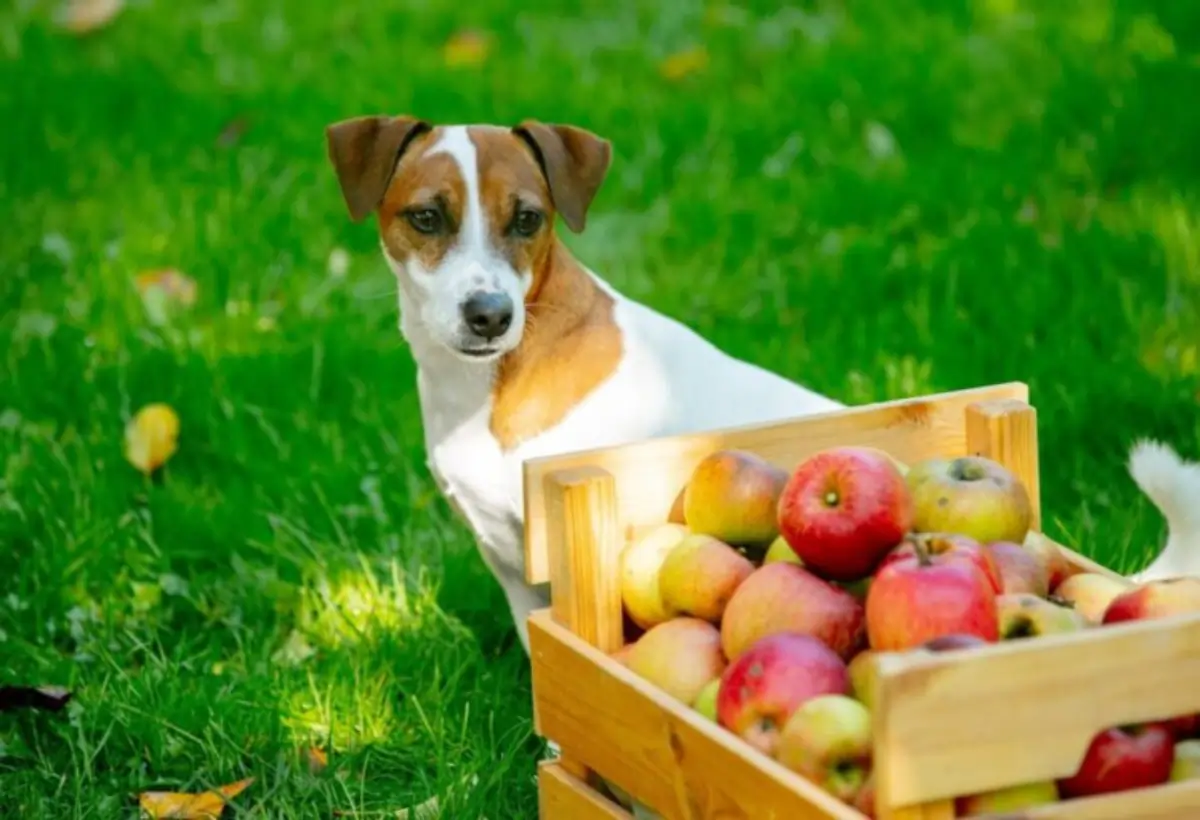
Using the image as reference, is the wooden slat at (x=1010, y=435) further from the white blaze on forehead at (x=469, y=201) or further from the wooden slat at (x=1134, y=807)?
the white blaze on forehead at (x=469, y=201)

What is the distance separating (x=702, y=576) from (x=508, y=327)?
0.85 metres

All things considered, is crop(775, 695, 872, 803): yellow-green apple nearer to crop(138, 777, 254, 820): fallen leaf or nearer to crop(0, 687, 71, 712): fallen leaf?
crop(138, 777, 254, 820): fallen leaf

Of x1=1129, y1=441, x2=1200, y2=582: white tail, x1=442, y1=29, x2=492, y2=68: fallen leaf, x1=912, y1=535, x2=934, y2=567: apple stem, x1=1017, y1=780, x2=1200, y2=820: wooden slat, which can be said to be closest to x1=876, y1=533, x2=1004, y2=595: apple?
x1=912, y1=535, x2=934, y2=567: apple stem

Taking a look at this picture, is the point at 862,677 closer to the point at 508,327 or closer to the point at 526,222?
the point at 508,327

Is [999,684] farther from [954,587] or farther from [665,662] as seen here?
[665,662]

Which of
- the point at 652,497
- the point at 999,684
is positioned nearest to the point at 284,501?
the point at 652,497

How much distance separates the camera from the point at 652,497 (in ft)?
9.65

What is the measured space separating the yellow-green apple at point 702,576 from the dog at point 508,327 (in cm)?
71

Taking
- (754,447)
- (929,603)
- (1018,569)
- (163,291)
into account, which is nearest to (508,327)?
(754,447)

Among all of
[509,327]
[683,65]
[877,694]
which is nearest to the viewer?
[877,694]

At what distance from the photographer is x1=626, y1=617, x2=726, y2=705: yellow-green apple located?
2635 millimetres

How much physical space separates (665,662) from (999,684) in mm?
593

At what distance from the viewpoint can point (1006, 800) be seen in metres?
2.28

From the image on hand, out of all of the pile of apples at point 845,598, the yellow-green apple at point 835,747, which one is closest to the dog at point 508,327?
the pile of apples at point 845,598
